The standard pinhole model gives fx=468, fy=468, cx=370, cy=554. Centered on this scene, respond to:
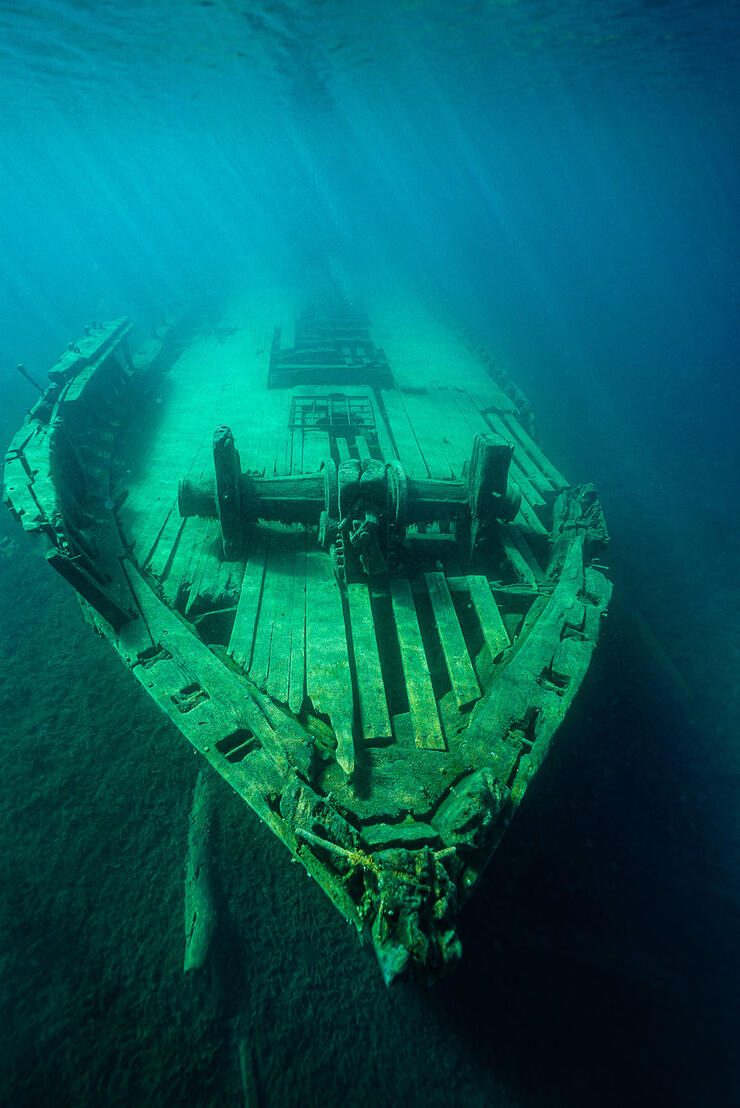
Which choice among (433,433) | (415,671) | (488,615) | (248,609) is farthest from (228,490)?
(433,433)

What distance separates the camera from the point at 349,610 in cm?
436

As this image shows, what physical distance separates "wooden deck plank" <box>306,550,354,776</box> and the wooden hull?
0.06ft

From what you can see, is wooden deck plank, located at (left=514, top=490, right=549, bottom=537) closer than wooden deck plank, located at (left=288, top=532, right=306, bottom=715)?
No

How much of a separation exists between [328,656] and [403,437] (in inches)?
206

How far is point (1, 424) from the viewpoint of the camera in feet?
40.2

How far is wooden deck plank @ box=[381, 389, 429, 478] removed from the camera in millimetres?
7218

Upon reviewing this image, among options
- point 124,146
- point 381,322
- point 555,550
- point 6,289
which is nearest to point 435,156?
point 124,146

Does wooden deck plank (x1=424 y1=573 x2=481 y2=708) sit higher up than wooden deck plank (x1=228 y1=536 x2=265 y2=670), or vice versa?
wooden deck plank (x1=228 y1=536 x2=265 y2=670)

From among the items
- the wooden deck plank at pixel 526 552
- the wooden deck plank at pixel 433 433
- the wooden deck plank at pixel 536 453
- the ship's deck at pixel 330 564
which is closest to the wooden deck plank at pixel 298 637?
the ship's deck at pixel 330 564

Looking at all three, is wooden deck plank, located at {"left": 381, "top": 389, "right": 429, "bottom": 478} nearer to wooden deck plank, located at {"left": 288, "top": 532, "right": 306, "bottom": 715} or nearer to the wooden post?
wooden deck plank, located at {"left": 288, "top": 532, "right": 306, "bottom": 715}

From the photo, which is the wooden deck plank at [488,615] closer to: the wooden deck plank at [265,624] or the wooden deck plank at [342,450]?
the wooden deck plank at [265,624]

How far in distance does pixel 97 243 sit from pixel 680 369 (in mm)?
58095

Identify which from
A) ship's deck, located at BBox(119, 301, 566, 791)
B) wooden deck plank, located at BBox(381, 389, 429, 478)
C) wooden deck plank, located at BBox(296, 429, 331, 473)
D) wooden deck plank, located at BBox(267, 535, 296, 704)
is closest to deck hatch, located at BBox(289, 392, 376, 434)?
ship's deck, located at BBox(119, 301, 566, 791)

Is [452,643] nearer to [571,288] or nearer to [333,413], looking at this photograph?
[333,413]
